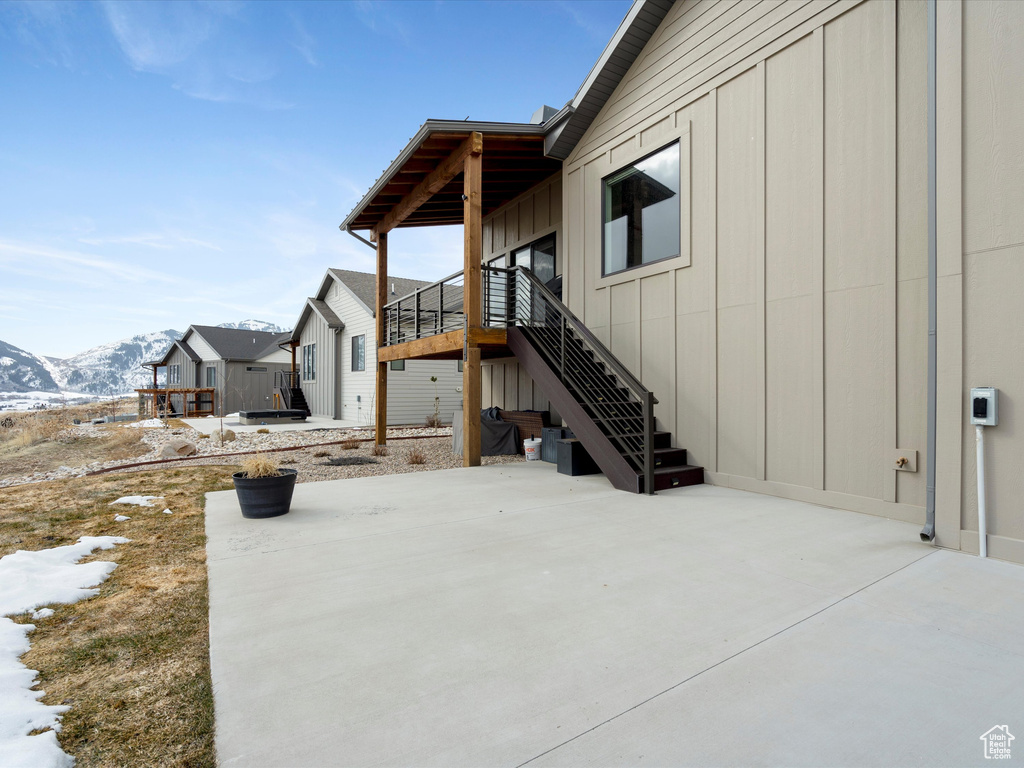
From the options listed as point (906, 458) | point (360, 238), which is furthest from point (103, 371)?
point (906, 458)

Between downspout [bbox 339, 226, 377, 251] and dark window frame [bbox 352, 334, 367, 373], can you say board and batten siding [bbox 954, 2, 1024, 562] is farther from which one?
dark window frame [bbox 352, 334, 367, 373]

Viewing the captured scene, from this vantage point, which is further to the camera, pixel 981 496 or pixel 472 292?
pixel 472 292

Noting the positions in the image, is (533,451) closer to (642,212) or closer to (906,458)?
(642,212)

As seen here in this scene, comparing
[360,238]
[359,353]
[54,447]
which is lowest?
[54,447]

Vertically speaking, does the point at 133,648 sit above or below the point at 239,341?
below

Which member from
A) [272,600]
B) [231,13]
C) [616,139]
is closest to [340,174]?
[231,13]

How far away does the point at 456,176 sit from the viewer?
859cm

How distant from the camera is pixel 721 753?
58.2 inches

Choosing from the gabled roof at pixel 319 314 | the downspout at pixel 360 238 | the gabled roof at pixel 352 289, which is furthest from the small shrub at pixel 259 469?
the gabled roof at pixel 319 314

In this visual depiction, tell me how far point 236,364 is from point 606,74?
2271 cm

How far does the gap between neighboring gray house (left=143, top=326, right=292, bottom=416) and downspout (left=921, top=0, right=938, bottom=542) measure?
23.9 m

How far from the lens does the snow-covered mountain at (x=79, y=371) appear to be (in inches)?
4515

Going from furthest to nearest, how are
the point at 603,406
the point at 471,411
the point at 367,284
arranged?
1. the point at 367,284
2. the point at 471,411
3. the point at 603,406

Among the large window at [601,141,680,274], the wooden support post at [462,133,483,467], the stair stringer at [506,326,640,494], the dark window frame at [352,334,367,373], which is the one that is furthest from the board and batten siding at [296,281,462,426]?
the stair stringer at [506,326,640,494]
